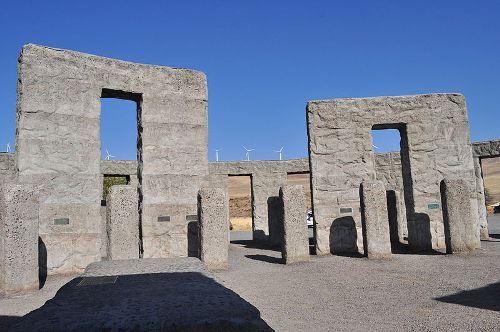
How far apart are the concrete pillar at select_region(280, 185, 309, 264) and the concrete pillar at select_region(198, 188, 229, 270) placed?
1248 millimetres

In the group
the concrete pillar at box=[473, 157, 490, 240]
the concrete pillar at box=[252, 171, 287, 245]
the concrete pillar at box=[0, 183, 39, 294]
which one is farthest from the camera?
the concrete pillar at box=[252, 171, 287, 245]

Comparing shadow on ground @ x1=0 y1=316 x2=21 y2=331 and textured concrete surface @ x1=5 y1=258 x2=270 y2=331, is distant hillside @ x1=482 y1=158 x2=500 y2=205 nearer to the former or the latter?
shadow on ground @ x1=0 y1=316 x2=21 y2=331

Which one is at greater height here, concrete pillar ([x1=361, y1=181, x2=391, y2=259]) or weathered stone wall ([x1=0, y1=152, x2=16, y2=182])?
weathered stone wall ([x1=0, y1=152, x2=16, y2=182])

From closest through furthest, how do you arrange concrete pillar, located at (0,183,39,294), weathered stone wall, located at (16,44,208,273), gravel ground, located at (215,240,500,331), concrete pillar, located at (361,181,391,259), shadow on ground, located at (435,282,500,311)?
gravel ground, located at (215,240,500,331)
shadow on ground, located at (435,282,500,311)
concrete pillar, located at (0,183,39,294)
weathered stone wall, located at (16,44,208,273)
concrete pillar, located at (361,181,391,259)

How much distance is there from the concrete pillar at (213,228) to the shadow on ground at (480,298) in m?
3.71

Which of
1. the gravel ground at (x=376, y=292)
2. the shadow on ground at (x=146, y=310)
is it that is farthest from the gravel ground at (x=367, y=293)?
the shadow on ground at (x=146, y=310)

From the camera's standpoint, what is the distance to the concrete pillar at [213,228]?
294 inches

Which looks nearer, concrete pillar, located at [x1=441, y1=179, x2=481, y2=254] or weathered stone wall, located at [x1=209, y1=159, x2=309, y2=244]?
concrete pillar, located at [x1=441, y1=179, x2=481, y2=254]

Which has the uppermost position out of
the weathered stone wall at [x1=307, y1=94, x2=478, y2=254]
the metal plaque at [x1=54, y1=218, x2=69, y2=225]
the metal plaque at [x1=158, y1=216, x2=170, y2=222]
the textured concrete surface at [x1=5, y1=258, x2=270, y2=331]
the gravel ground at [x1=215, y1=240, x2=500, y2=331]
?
the weathered stone wall at [x1=307, y1=94, x2=478, y2=254]

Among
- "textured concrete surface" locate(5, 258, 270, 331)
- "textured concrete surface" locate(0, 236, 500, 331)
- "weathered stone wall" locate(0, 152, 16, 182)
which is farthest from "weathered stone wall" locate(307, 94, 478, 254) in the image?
"weathered stone wall" locate(0, 152, 16, 182)

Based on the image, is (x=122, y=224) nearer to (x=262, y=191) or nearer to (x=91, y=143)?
(x=91, y=143)

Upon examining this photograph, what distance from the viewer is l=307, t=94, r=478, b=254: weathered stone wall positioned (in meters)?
9.74

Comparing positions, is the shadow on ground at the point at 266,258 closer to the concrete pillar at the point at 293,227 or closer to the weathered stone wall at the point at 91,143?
the concrete pillar at the point at 293,227

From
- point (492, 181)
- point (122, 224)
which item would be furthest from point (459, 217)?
point (492, 181)
